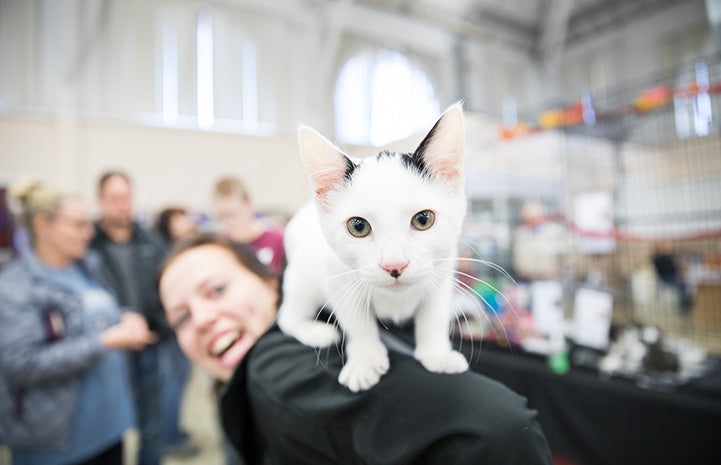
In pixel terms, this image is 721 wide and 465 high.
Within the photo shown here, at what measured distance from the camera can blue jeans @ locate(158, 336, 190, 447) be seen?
2381 mm

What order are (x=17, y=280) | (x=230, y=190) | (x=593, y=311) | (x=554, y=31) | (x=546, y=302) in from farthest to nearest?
(x=554, y=31) < (x=230, y=190) < (x=17, y=280) < (x=593, y=311) < (x=546, y=302)

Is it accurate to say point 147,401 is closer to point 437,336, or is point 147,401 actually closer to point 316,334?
point 316,334

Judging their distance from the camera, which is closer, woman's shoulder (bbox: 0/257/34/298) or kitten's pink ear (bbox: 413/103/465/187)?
kitten's pink ear (bbox: 413/103/465/187)

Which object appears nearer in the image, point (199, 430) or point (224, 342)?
point (224, 342)

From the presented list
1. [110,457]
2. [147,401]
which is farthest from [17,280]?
[147,401]

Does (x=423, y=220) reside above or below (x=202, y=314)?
above

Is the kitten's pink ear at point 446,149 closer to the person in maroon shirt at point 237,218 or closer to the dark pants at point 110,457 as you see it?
the person in maroon shirt at point 237,218

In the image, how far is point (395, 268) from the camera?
0.36 meters

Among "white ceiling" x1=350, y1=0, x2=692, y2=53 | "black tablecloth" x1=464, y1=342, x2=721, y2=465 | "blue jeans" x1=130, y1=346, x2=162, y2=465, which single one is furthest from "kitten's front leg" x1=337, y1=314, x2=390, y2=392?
"white ceiling" x1=350, y1=0, x2=692, y2=53

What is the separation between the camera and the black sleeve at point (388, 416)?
1.25 ft

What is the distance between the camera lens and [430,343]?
0.44 m

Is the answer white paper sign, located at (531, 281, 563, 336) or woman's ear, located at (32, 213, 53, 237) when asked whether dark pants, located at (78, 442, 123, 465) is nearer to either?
woman's ear, located at (32, 213, 53, 237)

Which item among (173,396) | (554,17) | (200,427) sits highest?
(554,17)

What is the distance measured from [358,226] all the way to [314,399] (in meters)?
0.25
